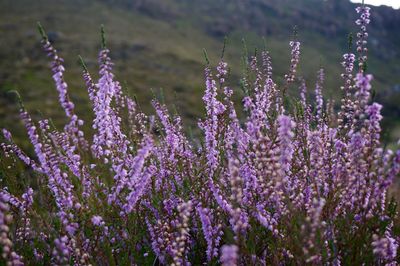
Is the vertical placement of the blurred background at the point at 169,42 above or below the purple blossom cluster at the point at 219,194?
above

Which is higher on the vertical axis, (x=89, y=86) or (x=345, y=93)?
(x=345, y=93)

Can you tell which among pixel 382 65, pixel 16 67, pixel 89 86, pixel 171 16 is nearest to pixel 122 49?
pixel 16 67

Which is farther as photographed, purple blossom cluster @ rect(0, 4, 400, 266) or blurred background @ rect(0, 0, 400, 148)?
blurred background @ rect(0, 0, 400, 148)

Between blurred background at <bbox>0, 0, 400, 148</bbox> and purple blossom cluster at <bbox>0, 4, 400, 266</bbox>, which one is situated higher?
blurred background at <bbox>0, 0, 400, 148</bbox>

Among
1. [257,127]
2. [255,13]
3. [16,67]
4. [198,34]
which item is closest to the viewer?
[257,127]

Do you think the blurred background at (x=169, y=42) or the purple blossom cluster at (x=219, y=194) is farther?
the blurred background at (x=169, y=42)

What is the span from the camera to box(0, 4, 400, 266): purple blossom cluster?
3.02m

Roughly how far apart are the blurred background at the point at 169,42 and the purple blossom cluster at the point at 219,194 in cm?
4915

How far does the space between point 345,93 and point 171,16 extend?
15253cm

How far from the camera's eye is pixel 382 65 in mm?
149750

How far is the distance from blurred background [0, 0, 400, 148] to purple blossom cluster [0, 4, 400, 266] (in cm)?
4915

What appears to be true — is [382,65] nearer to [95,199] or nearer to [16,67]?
[16,67]

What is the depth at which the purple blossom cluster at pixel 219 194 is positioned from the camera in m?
3.02

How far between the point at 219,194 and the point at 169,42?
12579cm
